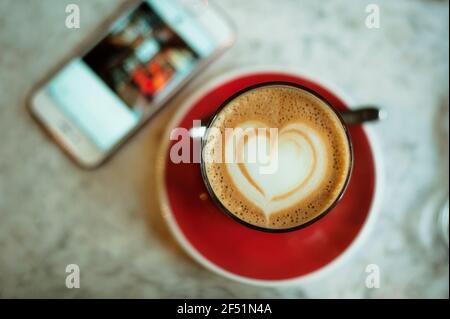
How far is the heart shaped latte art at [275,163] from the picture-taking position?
0.50m

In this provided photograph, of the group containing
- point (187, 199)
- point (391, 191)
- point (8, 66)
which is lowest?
point (391, 191)

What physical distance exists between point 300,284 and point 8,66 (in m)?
0.50

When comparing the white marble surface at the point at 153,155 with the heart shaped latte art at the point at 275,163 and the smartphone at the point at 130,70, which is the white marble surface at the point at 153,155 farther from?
the heart shaped latte art at the point at 275,163

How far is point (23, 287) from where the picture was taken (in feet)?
2.03

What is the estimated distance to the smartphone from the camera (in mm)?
619

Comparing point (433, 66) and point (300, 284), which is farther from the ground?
point (433, 66)

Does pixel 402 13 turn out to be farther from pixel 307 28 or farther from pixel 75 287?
pixel 75 287

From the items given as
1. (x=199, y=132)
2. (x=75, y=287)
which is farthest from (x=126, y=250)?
(x=199, y=132)

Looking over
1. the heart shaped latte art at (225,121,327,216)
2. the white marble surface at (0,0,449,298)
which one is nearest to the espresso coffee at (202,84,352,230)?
the heart shaped latte art at (225,121,327,216)

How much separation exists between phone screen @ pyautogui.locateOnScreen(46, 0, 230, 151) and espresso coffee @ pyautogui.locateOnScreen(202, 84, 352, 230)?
0.52 ft

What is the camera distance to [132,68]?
2.04ft

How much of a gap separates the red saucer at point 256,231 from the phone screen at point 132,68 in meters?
0.07

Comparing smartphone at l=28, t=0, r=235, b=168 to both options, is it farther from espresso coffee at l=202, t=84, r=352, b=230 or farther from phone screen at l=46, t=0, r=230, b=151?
espresso coffee at l=202, t=84, r=352, b=230

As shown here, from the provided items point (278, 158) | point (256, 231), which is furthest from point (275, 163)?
point (256, 231)
